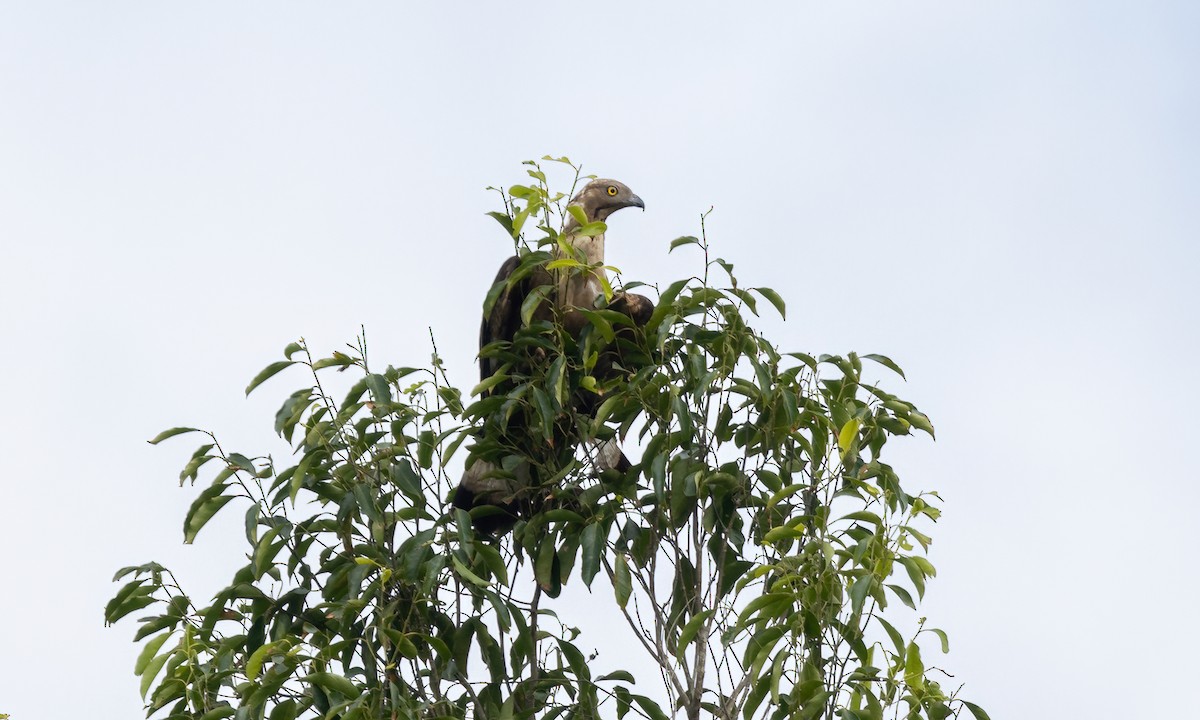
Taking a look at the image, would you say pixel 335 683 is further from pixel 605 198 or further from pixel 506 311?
pixel 605 198

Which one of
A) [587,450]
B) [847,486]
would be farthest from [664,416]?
[847,486]

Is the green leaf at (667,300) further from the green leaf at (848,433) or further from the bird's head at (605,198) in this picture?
the bird's head at (605,198)

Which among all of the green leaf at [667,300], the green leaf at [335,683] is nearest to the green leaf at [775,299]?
the green leaf at [667,300]

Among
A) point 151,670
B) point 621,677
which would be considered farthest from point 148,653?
point 621,677

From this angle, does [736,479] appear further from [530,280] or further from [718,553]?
[530,280]

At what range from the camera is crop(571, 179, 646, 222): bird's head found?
5750 millimetres

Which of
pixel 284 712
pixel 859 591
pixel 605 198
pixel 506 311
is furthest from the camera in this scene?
pixel 605 198

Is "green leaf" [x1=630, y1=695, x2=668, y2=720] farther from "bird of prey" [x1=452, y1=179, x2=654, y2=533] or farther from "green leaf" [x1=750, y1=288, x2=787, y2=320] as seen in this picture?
"green leaf" [x1=750, y1=288, x2=787, y2=320]

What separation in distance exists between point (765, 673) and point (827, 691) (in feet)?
0.59

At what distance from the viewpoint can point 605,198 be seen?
5.76 m

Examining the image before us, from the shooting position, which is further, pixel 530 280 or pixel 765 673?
pixel 530 280

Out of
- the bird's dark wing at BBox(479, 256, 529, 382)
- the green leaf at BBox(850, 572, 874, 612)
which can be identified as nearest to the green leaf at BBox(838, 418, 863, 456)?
the green leaf at BBox(850, 572, 874, 612)

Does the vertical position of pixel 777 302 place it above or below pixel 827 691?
above

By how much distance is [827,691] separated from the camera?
3.89 metres
